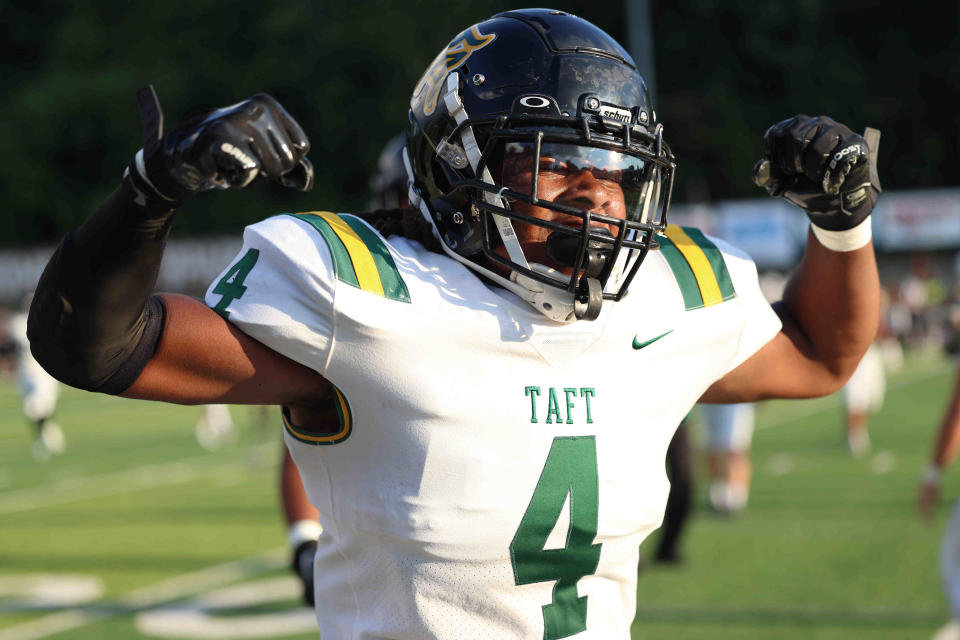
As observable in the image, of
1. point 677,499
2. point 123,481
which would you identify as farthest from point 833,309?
point 123,481

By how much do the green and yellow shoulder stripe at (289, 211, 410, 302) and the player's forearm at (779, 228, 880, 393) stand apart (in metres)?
0.80

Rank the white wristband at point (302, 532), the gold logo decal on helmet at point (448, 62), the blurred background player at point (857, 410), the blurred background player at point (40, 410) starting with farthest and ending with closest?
1. the blurred background player at point (40, 410)
2. the blurred background player at point (857, 410)
3. the white wristband at point (302, 532)
4. the gold logo decal on helmet at point (448, 62)

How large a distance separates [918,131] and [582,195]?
32525mm

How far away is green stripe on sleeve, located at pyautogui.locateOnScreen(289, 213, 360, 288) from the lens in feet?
5.84

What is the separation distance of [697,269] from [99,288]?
1.02 m

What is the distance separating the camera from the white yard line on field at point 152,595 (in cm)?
528

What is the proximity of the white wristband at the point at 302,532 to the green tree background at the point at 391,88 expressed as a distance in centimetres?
2748

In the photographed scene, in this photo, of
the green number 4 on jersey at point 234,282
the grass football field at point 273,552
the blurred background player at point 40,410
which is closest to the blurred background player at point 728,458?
the grass football field at point 273,552

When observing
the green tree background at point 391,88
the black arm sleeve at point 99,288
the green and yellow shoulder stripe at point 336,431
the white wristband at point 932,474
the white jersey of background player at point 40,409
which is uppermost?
the black arm sleeve at point 99,288

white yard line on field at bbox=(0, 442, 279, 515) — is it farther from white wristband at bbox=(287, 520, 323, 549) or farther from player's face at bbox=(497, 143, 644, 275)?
player's face at bbox=(497, 143, 644, 275)

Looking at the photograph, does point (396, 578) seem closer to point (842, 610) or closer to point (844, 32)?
Answer: point (842, 610)

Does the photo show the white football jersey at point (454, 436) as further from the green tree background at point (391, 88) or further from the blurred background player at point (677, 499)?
the green tree background at point (391, 88)

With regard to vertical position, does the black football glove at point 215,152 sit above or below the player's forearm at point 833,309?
above

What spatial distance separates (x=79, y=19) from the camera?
36031mm
